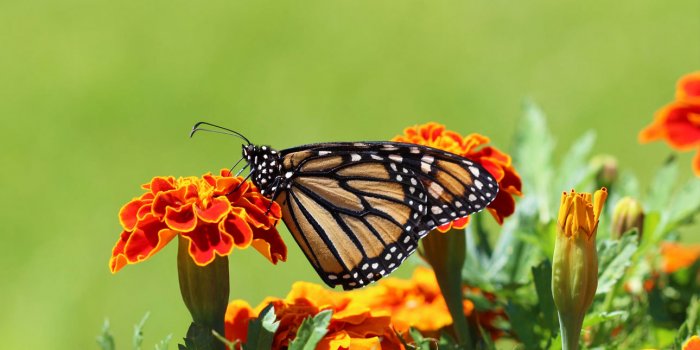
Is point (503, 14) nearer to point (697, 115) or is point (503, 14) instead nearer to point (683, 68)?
point (683, 68)

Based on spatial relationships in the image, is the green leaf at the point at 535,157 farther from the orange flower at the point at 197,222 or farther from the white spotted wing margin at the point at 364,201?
the orange flower at the point at 197,222

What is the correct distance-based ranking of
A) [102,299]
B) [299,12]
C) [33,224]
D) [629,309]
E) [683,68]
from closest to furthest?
[629,309], [102,299], [33,224], [683,68], [299,12]

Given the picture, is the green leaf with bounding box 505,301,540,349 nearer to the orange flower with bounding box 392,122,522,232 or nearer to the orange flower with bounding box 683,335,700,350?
the orange flower with bounding box 392,122,522,232

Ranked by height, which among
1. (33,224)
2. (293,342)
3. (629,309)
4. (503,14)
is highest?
(503,14)

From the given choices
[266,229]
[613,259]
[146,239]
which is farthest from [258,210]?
[613,259]

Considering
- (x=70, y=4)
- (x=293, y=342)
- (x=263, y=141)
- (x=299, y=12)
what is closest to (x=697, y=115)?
(x=293, y=342)

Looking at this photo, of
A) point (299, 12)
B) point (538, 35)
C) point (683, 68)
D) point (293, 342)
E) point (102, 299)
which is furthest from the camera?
point (299, 12)
